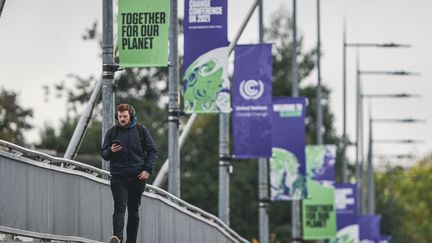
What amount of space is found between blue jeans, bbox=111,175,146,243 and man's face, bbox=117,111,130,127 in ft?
2.23

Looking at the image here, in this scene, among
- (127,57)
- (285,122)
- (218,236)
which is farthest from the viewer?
(285,122)

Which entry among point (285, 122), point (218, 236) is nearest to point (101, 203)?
point (218, 236)

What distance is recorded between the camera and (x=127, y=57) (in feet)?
93.6

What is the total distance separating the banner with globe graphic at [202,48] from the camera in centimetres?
3406

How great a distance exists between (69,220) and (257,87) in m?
15.1

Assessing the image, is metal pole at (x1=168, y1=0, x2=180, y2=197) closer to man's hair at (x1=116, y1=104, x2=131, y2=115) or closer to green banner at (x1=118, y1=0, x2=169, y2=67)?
green banner at (x1=118, y1=0, x2=169, y2=67)

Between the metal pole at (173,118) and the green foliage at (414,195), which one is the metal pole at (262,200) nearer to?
the metal pole at (173,118)

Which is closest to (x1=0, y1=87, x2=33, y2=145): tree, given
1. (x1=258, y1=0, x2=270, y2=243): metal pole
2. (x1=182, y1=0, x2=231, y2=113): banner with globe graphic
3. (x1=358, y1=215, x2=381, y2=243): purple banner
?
(x1=358, y1=215, x2=381, y2=243): purple banner

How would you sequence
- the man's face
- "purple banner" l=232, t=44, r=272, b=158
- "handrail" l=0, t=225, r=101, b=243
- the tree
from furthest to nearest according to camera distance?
the tree, "purple banner" l=232, t=44, r=272, b=158, the man's face, "handrail" l=0, t=225, r=101, b=243

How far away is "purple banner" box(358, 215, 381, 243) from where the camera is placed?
67.9 meters

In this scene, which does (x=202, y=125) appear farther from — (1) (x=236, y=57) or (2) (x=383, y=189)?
(1) (x=236, y=57)

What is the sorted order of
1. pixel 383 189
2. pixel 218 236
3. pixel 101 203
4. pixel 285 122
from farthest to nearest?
pixel 383 189 < pixel 285 122 < pixel 218 236 < pixel 101 203

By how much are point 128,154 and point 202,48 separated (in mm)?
11151

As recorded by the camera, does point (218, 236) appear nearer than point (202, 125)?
Yes
